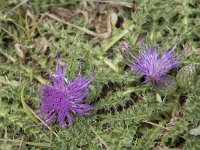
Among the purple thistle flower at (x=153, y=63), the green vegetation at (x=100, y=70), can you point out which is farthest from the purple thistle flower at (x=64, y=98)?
the purple thistle flower at (x=153, y=63)

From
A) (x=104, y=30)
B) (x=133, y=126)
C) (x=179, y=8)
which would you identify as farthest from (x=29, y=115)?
(x=179, y=8)

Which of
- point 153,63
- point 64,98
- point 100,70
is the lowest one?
point 64,98

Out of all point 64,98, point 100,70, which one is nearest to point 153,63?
point 100,70

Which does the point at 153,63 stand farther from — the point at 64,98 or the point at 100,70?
the point at 64,98

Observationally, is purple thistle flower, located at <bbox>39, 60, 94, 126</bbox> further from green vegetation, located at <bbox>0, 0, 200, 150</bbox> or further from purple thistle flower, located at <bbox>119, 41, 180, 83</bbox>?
purple thistle flower, located at <bbox>119, 41, 180, 83</bbox>

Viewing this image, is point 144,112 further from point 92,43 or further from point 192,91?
point 92,43

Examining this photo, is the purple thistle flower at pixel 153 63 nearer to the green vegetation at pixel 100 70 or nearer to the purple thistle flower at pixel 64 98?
the green vegetation at pixel 100 70

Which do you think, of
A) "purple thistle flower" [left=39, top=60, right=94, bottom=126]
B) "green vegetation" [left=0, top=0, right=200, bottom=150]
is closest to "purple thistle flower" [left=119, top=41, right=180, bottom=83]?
"green vegetation" [left=0, top=0, right=200, bottom=150]
